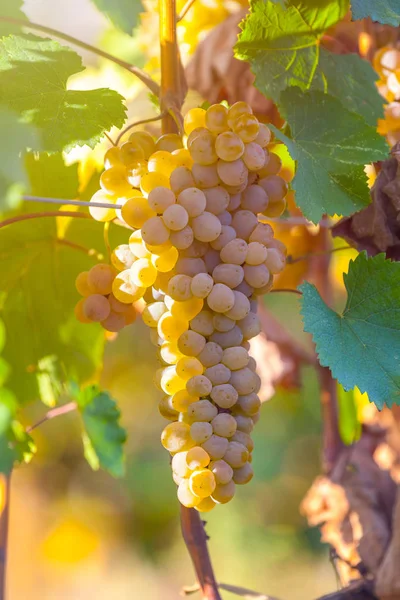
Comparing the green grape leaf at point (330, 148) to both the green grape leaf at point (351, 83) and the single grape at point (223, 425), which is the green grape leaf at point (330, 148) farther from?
the single grape at point (223, 425)

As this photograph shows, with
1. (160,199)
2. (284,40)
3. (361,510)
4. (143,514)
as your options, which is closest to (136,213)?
(160,199)

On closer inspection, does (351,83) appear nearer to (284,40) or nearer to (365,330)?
(284,40)

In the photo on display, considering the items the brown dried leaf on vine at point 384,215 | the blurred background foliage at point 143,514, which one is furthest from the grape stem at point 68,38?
the blurred background foliage at point 143,514

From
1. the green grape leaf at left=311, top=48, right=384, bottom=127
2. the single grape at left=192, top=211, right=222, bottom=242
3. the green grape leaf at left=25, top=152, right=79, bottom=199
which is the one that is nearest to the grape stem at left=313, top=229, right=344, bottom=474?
the green grape leaf at left=311, top=48, right=384, bottom=127

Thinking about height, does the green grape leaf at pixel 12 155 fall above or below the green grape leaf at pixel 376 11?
below

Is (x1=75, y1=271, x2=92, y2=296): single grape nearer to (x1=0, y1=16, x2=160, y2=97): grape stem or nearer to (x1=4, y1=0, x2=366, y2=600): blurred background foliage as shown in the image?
(x1=0, y1=16, x2=160, y2=97): grape stem

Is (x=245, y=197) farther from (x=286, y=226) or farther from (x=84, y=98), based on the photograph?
(x=286, y=226)

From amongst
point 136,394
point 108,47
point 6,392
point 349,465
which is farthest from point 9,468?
point 136,394
